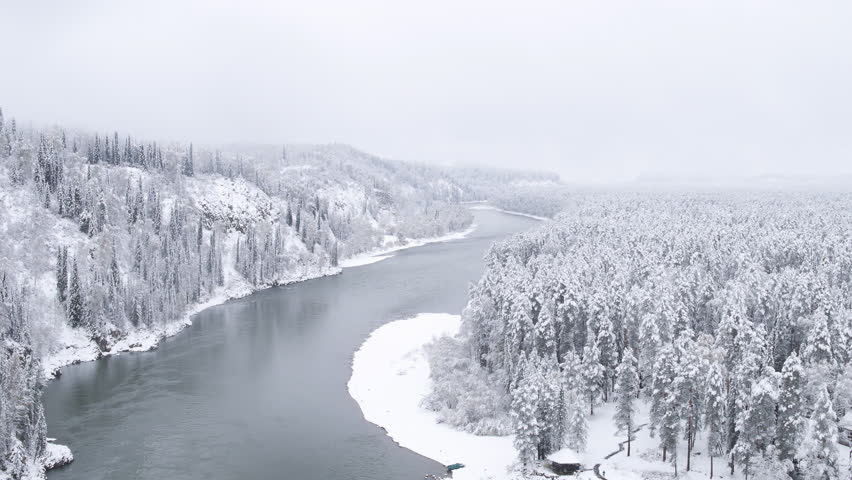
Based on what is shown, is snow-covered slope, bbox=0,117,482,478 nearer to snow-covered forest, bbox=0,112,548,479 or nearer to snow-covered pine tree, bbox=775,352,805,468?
snow-covered forest, bbox=0,112,548,479

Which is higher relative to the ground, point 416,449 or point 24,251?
point 24,251

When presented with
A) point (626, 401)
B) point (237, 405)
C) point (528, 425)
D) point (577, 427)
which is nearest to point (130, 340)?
point (237, 405)

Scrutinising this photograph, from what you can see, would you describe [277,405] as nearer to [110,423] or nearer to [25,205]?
[110,423]

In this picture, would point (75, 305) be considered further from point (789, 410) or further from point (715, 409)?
point (789, 410)

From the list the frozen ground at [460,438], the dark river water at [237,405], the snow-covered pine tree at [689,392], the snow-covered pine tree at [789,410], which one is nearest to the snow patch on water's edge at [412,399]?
the frozen ground at [460,438]

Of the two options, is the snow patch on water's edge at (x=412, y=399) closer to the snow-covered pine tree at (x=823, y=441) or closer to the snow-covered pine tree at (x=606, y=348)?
the snow-covered pine tree at (x=606, y=348)

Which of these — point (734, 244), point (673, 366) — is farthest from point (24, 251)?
point (734, 244)
